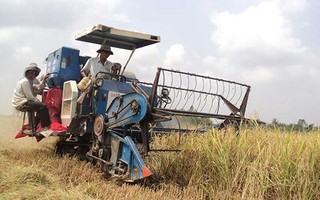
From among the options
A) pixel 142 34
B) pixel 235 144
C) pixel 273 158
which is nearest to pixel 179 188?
pixel 235 144

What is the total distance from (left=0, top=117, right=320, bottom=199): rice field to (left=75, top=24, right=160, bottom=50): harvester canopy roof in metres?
2.23

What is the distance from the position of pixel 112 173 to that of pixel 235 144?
1864 mm

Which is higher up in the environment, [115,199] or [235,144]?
[235,144]

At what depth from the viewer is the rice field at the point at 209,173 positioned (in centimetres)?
447

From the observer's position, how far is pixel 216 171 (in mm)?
5277

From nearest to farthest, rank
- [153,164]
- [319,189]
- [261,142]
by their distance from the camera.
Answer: [319,189] < [261,142] < [153,164]

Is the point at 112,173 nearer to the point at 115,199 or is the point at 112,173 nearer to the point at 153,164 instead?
the point at 153,164

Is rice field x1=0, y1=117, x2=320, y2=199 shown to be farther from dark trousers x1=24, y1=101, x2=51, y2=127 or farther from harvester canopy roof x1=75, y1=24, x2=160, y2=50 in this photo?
harvester canopy roof x1=75, y1=24, x2=160, y2=50

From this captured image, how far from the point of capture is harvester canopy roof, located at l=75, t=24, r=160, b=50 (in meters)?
7.07

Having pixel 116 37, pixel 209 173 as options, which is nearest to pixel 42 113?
pixel 116 37

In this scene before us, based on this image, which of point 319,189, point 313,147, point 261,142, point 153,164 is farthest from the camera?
point 153,164

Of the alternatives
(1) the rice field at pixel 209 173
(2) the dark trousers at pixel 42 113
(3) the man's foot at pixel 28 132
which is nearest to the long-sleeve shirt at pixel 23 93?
(2) the dark trousers at pixel 42 113

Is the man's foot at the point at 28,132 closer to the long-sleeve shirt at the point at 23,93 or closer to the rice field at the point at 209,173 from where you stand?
the long-sleeve shirt at the point at 23,93

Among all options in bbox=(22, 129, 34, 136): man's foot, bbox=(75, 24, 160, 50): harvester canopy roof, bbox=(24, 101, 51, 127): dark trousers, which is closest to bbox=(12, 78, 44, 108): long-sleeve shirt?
bbox=(24, 101, 51, 127): dark trousers
